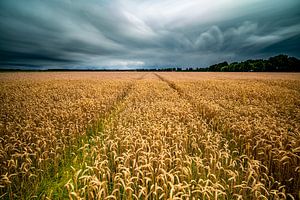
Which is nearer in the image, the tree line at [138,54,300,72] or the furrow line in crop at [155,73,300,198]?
the furrow line in crop at [155,73,300,198]

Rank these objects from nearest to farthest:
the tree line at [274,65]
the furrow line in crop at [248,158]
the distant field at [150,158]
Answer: the distant field at [150,158], the furrow line in crop at [248,158], the tree line at [274,65]

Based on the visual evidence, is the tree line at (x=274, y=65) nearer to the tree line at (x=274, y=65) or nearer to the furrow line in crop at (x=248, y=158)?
the tree line at (x=274, y=65)

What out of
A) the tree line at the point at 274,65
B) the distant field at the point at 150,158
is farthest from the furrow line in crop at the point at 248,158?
the tree line at the point at 274,65

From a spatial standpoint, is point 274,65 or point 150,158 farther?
point 274,65

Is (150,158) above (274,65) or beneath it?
beneath

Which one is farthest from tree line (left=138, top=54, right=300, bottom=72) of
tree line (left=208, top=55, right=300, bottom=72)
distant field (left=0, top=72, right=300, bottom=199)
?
distant field (left=0, top=72, right=300, bottom=199)

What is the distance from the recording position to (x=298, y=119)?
9.35m

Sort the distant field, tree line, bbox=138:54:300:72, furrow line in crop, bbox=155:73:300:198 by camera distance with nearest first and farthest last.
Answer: the distant field → furrow line in crop, bbox=155:73:300:198 → tree line, bbox=138:54:300:72

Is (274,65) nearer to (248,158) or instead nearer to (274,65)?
(274,65)

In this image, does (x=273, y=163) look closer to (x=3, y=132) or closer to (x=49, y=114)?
(x=3, y=132)

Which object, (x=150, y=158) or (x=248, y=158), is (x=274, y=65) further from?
(x=150, y=158)

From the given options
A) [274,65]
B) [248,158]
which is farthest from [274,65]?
[248,158]

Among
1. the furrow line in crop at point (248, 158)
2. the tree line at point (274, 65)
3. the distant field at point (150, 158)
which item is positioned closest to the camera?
the distant field at point (150, 158)

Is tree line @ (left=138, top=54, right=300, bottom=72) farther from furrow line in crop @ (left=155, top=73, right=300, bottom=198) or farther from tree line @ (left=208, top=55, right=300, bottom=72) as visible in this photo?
furrow line in crop @ (left=155, top=73, right=300, bottom=198)
